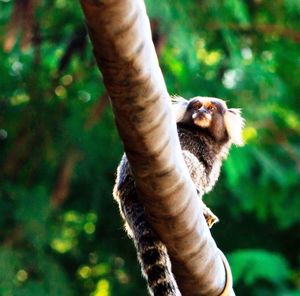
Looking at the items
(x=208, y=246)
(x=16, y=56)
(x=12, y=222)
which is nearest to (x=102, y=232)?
(x=12, y=222)

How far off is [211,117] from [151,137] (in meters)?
3.07

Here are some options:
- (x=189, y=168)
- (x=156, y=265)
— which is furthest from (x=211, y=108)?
(x=156, y=265)

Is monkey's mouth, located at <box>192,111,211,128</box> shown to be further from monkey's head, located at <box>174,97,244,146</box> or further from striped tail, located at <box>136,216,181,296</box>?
striped tail, located at <box>136,216,181,296</box>

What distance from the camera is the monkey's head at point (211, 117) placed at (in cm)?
614

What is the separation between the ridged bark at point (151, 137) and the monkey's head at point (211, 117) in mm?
2259

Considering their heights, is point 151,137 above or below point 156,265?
above

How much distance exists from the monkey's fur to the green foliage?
4.10m

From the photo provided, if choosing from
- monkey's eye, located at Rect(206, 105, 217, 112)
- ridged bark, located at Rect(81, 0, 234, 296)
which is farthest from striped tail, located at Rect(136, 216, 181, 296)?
monkey's eye, located at Rect(206, 105, 217, 112)

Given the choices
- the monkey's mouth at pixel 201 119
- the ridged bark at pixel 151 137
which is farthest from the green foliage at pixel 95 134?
the ridged bark at pixel 151 137

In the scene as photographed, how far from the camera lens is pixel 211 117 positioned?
248 inches

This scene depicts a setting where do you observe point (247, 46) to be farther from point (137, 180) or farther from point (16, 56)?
point (137, 180)

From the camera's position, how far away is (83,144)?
12.2 meters

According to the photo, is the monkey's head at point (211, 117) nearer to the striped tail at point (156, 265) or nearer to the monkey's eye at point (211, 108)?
the monkey's eye at point (211, 108)

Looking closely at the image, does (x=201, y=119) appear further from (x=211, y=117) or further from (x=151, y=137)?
(x=151, y=137)
